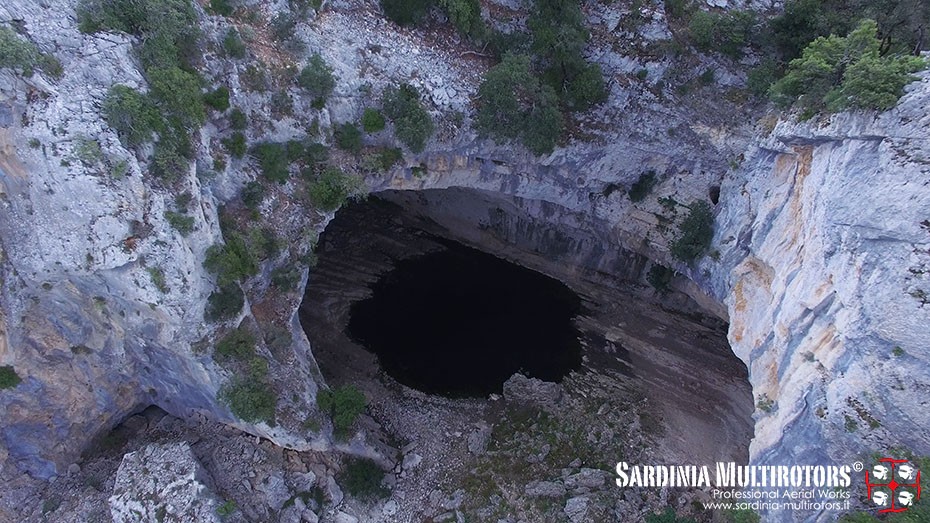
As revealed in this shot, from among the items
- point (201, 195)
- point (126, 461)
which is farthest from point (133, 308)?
point (126, 461)

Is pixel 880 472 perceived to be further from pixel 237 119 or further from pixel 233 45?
pixel 233 45

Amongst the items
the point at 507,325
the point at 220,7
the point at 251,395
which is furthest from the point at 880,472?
the point at 220,7

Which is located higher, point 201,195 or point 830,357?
point 830,357

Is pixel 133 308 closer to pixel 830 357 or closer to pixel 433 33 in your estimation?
pixel 433 33

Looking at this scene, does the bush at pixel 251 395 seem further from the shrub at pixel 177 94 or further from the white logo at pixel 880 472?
the white logo at pixel 880 472

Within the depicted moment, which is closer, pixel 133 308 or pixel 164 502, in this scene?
pixel 133 308

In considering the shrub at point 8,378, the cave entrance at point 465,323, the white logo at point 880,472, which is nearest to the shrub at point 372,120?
the cave entrance at point 465,323
